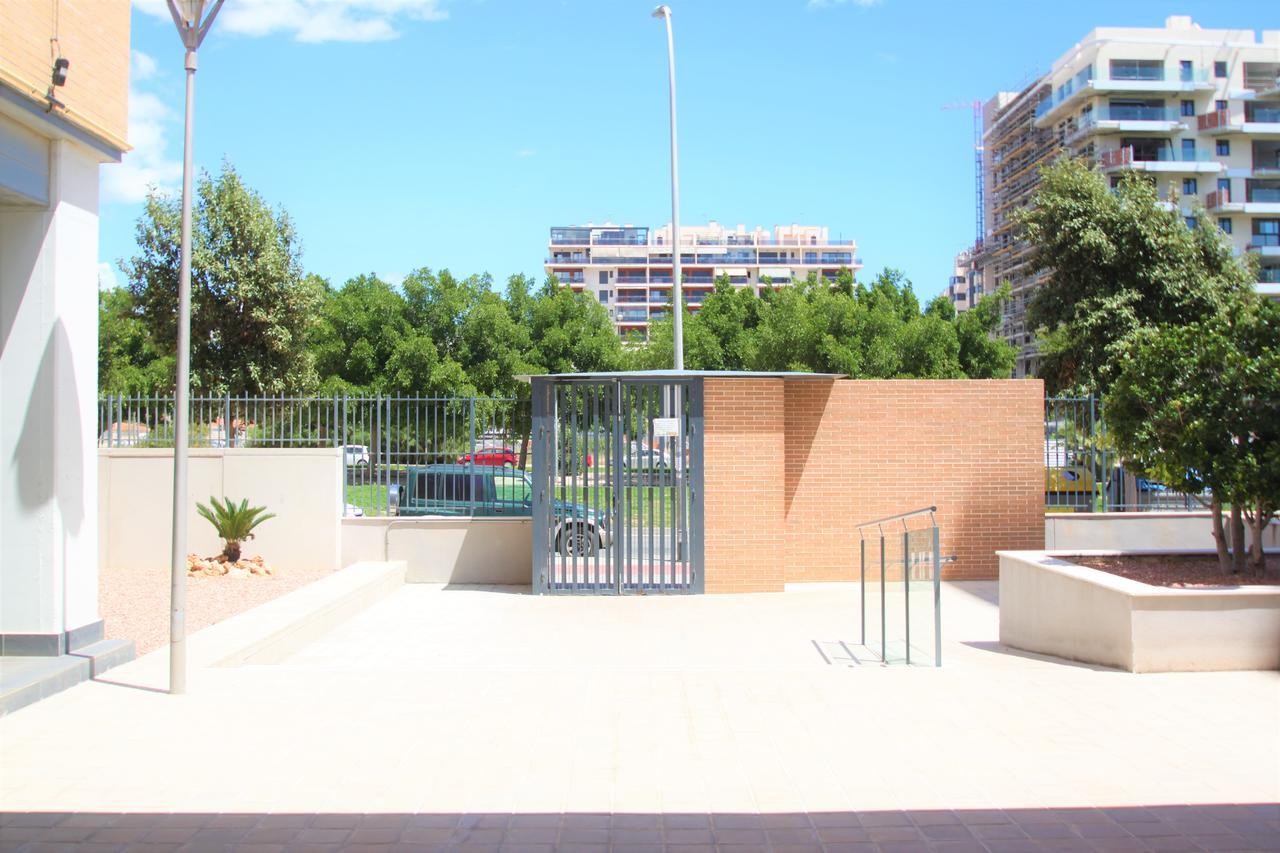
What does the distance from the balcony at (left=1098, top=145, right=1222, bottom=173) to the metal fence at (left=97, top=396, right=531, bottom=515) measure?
53.6 m

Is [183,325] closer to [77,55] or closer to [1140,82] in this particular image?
[77,55]

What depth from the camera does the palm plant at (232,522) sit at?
14.1 metres

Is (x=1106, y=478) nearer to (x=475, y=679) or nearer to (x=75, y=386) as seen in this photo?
(x=475, y=679)

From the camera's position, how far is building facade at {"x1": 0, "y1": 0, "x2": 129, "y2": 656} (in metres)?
7.64

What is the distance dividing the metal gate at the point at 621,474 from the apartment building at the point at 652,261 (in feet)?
322

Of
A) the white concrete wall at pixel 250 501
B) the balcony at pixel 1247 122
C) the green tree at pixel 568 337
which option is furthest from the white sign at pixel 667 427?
the balcony at pixel 1247 122

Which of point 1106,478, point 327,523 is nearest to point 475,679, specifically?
point 327,523

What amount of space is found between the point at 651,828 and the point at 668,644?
19.2 ft

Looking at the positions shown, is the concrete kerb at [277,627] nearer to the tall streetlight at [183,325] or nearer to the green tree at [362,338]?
the tall streetlight at [183,325]

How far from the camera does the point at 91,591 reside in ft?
26.9

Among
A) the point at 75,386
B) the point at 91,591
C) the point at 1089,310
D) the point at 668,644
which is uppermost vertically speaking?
the point at 1089,310

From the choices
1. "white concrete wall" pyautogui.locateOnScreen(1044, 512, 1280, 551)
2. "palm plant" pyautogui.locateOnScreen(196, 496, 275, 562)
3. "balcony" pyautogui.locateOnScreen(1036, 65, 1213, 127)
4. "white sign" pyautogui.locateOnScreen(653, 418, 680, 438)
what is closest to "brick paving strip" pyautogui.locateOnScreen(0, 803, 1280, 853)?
"white sign" pyautogui.locateOnScreen(653, 418, 680, 438)

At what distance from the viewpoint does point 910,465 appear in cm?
1462

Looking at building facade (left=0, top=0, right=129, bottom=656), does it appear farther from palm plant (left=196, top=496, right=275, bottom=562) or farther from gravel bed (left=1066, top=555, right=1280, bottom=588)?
gravel bed (left=1066, top=555, right=1280, bottom=588)
